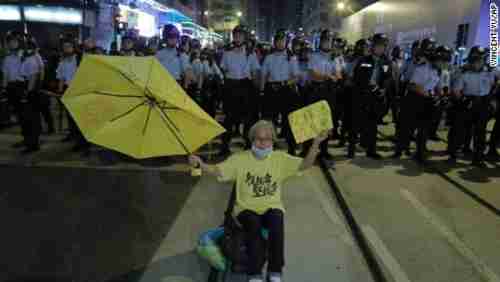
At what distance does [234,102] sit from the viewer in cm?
827

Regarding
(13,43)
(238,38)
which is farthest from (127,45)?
(238,38)

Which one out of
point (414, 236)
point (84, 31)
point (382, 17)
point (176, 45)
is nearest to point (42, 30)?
point (84, 31)

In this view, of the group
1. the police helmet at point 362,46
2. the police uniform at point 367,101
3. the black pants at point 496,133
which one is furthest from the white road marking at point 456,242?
the black pants at point 496,133

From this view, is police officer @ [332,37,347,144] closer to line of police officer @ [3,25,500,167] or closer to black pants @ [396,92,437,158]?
line of police officer @ [3,25,500,167]

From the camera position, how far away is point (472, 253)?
4578 mm

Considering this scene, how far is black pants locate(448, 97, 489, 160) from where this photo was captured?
27.3 feet

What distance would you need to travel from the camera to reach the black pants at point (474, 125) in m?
8.33

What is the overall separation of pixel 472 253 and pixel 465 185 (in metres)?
2.77

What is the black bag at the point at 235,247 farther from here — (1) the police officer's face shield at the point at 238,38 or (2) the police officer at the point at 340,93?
(2) the police officer at the point at 340,93

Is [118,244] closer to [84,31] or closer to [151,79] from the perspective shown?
[151,79]

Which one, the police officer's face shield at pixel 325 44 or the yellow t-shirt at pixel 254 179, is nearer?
the yellow t-shirt at pixel 254 179

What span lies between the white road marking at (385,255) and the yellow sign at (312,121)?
4.99 feet

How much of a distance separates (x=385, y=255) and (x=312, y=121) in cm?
168

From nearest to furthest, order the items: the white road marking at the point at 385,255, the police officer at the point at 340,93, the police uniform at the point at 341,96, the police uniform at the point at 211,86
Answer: the white road marking at the point at 385,255 < the police officer at the point at 340,93 < the police uniform at the point at 341,96 < the police uniform at the point at 211,86
